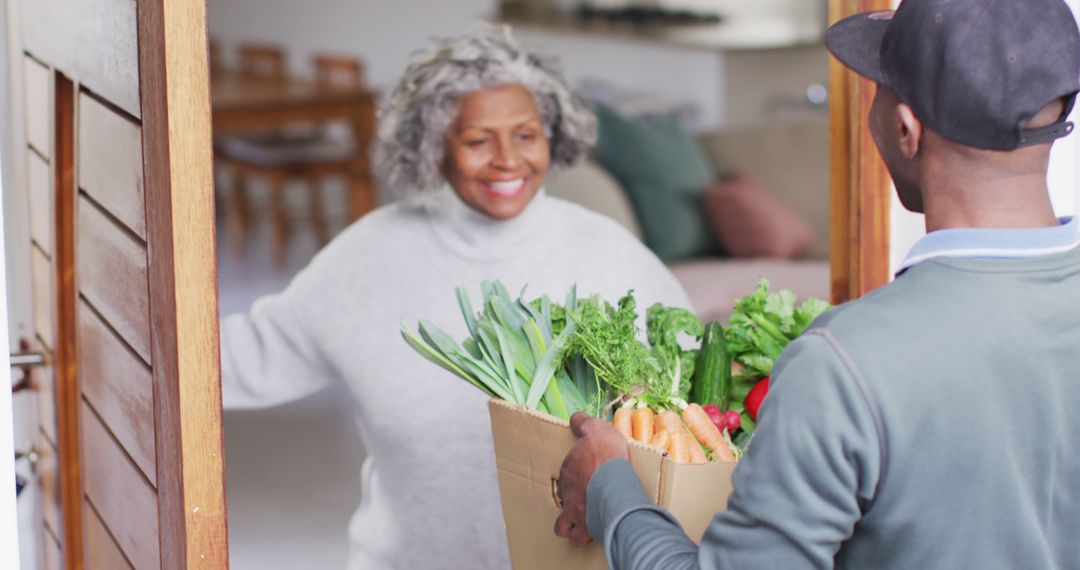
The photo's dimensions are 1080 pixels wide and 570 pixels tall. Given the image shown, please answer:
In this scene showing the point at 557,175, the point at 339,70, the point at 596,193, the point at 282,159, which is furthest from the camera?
the point at 339,70

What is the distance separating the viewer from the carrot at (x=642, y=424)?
1662 mm

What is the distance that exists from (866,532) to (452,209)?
141 cm

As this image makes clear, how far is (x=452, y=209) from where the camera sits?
2.54 metres

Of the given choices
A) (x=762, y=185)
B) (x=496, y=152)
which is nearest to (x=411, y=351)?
(x=496, y=152)

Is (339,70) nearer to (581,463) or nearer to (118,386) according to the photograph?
(118,386)

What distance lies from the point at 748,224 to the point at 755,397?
135 inches

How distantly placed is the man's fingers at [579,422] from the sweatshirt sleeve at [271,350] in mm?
955

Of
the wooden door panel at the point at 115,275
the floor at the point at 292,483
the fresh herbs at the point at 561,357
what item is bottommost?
the floor at the point at 292,483

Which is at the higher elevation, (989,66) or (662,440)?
(989,66)

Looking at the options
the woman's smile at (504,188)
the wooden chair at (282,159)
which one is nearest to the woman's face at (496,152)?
the woman's smile at (504,188)

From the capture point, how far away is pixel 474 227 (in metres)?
2.52

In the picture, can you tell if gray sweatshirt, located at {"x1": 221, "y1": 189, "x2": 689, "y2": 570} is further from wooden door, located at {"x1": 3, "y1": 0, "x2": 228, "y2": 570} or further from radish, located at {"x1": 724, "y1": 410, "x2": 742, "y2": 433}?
radish, located at {"x1": 724, "y1": 410, "x2": 742, "y2": 433}

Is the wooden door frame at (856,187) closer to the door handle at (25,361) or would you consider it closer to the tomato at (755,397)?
the tomato at (755,397)

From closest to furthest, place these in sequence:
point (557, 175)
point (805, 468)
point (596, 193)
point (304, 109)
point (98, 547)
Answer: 1. point (805, 468)
2. point (98, 547)
3. point (557, 175)
4. point (596, 193)
5. point (304, 109)
